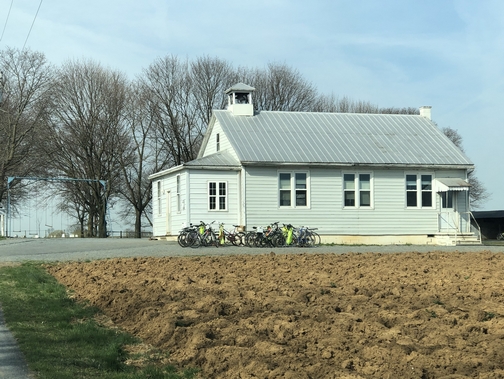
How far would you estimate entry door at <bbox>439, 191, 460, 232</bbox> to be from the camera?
3619 cm

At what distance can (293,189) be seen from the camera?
114ft

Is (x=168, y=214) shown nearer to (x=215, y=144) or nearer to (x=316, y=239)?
(x=215, y=144)

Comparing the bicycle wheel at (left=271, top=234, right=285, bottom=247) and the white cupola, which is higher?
the white cupola

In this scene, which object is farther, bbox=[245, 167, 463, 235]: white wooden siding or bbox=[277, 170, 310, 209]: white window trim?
bbox=[277, 170, 310, 209]: white window trim

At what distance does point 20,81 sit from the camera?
5091 cm

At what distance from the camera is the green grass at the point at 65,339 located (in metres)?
7.53

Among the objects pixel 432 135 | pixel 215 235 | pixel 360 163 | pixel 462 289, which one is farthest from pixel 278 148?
pixel 462 289

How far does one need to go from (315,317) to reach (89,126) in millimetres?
46289

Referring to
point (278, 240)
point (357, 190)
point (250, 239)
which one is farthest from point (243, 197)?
point (357, 190)

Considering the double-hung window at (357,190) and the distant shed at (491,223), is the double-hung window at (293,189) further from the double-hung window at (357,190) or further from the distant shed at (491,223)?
the distant shed at (491,223)

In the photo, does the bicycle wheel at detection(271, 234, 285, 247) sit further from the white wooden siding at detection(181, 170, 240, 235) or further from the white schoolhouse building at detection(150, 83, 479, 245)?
the white wooden siding at detection(181, 170, 240, 235)

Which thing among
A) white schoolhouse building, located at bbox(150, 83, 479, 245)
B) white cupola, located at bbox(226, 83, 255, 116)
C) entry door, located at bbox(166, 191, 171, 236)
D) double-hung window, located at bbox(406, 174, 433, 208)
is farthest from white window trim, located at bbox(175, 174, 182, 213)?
double-hung window, located at bbox(406, 174, 433, 208)

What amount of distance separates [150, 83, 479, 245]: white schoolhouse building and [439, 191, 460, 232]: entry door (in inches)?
1.9

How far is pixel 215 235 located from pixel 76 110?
26759 millimetres
